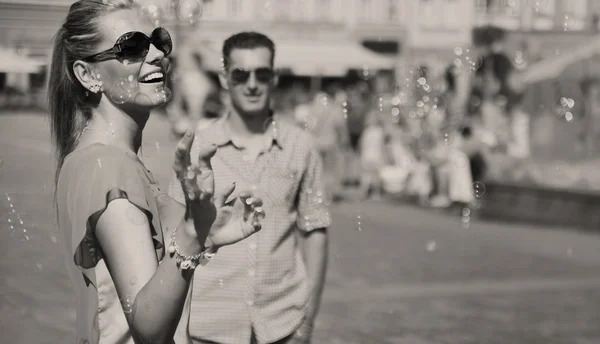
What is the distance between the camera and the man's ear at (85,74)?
6.56 ft

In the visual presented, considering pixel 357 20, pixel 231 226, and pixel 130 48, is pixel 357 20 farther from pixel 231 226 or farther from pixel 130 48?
pixel 231 226

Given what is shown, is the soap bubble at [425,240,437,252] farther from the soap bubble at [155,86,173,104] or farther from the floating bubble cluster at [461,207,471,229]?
the soap bubble at [155,86,173,104]

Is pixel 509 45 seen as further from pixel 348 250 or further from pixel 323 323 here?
pixel 323 323

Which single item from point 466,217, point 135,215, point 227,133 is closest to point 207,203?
point 135,215

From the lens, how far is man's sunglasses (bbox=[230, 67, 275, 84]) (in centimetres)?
346

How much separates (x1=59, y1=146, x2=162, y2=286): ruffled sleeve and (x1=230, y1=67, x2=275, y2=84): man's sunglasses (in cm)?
159

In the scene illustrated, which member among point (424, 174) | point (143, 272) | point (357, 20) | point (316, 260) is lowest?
point (424, 174)

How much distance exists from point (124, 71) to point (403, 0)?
27107 millimetres

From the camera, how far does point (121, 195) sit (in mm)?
1808

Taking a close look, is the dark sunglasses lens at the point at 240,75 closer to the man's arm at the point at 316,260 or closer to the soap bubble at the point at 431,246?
the man's arm at the point at 316,260

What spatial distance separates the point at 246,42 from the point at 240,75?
0.36ft

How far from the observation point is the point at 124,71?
195cm

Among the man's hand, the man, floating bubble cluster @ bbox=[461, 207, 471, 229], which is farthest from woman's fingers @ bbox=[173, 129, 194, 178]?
floating bubble cluster @ bbox=[461, 207, 471, 229]

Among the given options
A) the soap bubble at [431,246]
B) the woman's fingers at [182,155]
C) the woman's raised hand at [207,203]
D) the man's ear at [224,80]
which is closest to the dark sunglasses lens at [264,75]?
the man's ear at [224,80]
